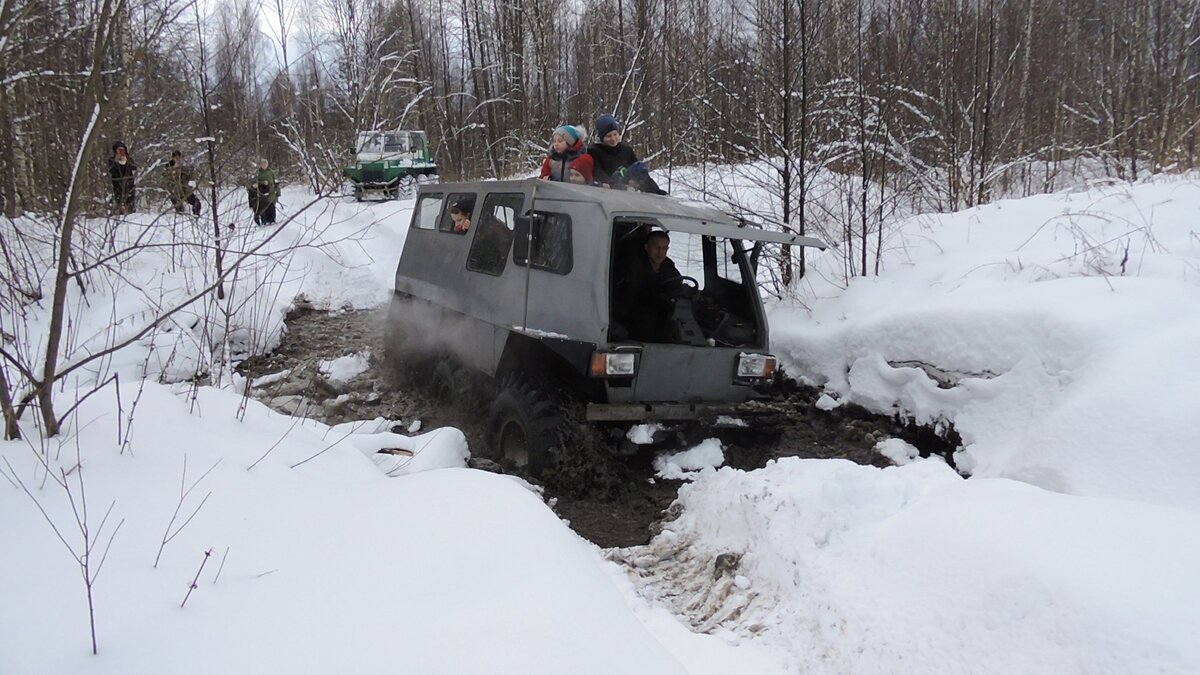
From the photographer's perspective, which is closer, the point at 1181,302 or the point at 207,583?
the point at 207,583

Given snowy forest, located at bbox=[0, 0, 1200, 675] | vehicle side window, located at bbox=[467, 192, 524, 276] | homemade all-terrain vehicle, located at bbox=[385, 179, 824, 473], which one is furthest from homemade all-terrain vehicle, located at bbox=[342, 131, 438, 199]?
homemade all-terrain vehicle, located at bbox=[385, 179, 824, 473]

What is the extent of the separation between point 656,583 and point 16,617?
2.71 metres

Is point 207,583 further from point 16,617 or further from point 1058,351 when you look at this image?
point 1058,351

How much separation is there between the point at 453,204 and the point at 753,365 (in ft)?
10.8

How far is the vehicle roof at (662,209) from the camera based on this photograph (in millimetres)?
4918

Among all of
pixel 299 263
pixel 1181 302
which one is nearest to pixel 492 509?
pixel 1181 302

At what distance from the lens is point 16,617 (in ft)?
6.90

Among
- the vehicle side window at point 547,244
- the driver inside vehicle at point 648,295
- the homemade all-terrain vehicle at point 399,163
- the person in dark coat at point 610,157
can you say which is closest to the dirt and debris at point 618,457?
the driver inside vehicle at point 648,295

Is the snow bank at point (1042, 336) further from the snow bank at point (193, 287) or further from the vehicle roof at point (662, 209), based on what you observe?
the snow bank at point (193, 287)

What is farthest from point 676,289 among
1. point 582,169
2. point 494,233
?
point 582,169

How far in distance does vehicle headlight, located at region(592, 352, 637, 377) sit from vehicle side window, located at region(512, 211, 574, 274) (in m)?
0.72

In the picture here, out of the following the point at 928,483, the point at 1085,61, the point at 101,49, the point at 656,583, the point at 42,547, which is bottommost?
the point at 656,583

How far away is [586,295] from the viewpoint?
494cm

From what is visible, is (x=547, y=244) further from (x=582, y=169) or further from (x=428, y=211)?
(x=428, y=211)
